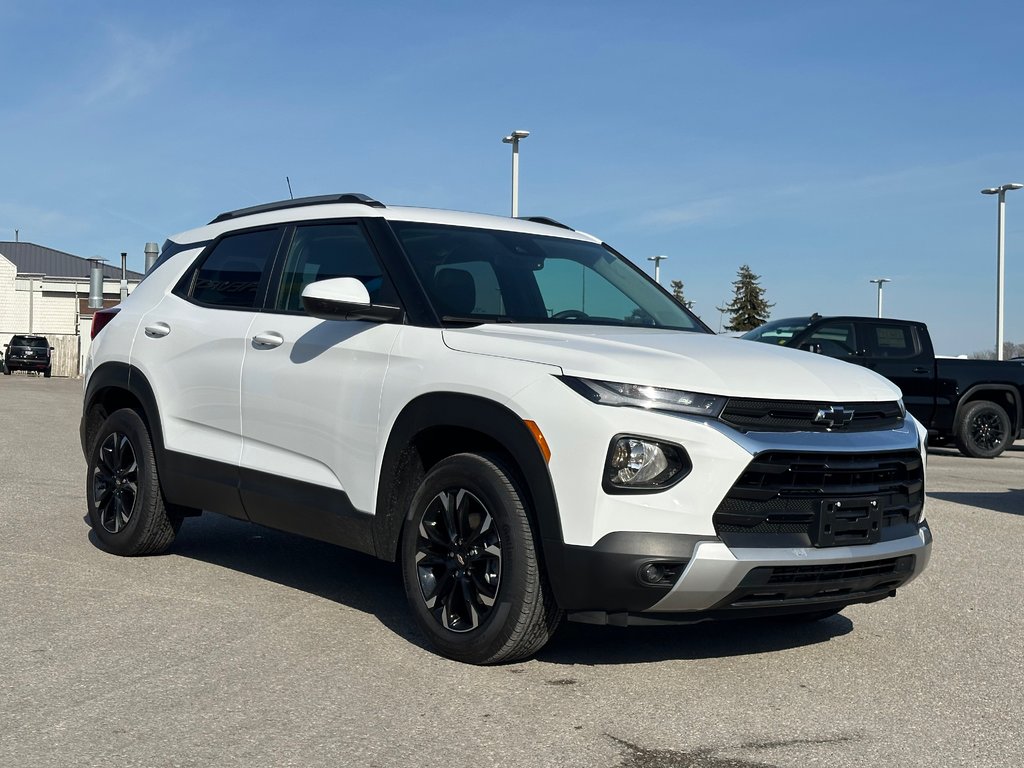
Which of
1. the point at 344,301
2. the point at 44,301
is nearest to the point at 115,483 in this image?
the point at 344,301

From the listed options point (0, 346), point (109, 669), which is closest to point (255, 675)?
point (109, 669)

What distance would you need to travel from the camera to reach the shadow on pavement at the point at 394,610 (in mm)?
5078

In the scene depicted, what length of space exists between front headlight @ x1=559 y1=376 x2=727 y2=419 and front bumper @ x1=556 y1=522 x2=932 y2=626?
1.47 feet

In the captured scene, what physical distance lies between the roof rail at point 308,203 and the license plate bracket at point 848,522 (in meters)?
2.59

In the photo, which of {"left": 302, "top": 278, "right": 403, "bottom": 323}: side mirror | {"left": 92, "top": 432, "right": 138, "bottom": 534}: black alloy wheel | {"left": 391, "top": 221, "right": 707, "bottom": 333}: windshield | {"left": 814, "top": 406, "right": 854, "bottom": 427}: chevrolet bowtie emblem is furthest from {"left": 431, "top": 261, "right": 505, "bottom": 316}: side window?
{"left": 92, "top": 432, "right": 138, "bottom": 534}: black alloy wheel

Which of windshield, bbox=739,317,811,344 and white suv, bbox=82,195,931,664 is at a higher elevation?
windshield, bbox=739,317,811,344

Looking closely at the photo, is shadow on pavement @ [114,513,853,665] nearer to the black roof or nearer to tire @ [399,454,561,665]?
tire @ [399,454,561,665]

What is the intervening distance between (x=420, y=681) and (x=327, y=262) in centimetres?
221

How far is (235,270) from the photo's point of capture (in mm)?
6379

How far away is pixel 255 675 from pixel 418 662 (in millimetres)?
634

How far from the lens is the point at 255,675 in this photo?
452 centimetres

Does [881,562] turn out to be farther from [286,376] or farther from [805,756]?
[286,376]

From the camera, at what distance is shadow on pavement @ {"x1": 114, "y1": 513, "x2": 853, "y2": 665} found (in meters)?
5.08

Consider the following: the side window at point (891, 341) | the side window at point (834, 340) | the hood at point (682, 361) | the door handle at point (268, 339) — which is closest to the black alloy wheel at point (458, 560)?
the hood at point (682, 361)
